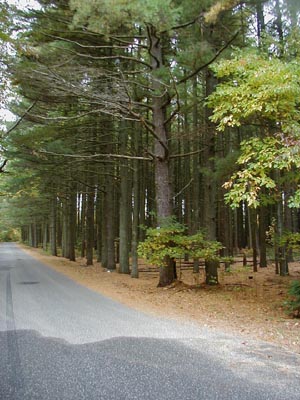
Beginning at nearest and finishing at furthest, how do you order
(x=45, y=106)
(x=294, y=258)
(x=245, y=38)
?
1. (x=245, y=38)
2. (x=45, y=106)
3. (x=294, y=258)

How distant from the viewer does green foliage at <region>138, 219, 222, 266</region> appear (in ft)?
31.7

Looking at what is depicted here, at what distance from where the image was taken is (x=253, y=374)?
391cm

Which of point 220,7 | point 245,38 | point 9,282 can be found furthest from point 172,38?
point 9,282

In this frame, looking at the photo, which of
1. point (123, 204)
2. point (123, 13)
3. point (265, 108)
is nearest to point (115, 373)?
point (265, 108)

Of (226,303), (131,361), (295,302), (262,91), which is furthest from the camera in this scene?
(226,303)

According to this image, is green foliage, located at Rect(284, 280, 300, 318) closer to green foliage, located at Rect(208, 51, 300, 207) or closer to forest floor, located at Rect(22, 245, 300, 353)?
forest floor, located at Rect(22, 245, 300, 353)

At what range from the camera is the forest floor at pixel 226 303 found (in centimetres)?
613

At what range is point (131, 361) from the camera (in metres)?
4.29

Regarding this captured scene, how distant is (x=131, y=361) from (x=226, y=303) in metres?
5.04

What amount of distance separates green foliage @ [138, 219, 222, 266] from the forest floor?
3.67 feet

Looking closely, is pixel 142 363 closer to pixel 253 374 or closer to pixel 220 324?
pixel 253 374

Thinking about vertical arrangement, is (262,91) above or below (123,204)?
above

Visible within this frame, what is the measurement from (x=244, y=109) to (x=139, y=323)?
435 cm

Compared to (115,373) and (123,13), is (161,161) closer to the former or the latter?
(123,13)
